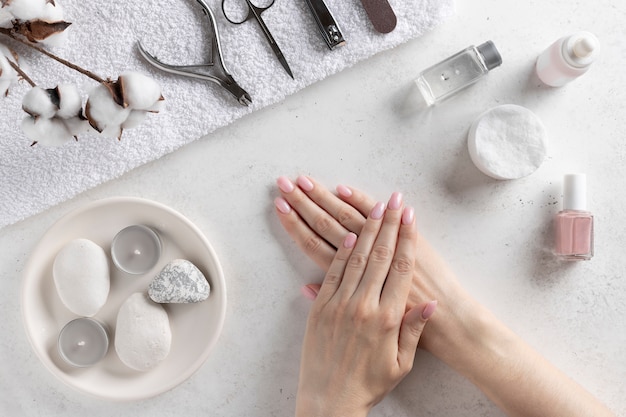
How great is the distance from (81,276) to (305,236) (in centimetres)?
34

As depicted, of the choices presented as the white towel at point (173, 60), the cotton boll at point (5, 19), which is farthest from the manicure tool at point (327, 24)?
the cotton boll at point (5, 19)

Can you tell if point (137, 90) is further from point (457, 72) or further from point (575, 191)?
point (575, 191)

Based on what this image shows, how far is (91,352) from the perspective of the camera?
0.93 metres

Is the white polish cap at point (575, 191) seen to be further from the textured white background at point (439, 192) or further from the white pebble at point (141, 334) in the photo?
the white pebble at point (141, 334)

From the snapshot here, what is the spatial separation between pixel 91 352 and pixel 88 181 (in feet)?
0.86

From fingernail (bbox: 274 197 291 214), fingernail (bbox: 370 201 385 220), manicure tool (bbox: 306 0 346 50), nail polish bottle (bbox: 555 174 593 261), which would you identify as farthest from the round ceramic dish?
nail polish bottle (bbox: 555 174 593 261)

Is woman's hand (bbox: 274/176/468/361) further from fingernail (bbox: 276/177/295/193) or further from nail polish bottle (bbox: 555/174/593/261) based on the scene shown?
nail polish bottle (bbox: 555/174/593/261)

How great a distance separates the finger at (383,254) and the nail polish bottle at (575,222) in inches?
9.6

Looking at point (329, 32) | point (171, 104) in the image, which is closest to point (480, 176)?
point (329, 32)

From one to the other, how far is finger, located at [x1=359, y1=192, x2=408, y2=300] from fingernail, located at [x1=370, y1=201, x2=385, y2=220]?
10mm

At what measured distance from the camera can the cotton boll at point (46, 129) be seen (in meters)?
0.74

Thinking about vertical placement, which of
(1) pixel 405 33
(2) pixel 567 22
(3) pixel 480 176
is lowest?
(3) pixel 480 176

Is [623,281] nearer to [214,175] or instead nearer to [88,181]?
[214,175]

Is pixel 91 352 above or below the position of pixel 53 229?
below
